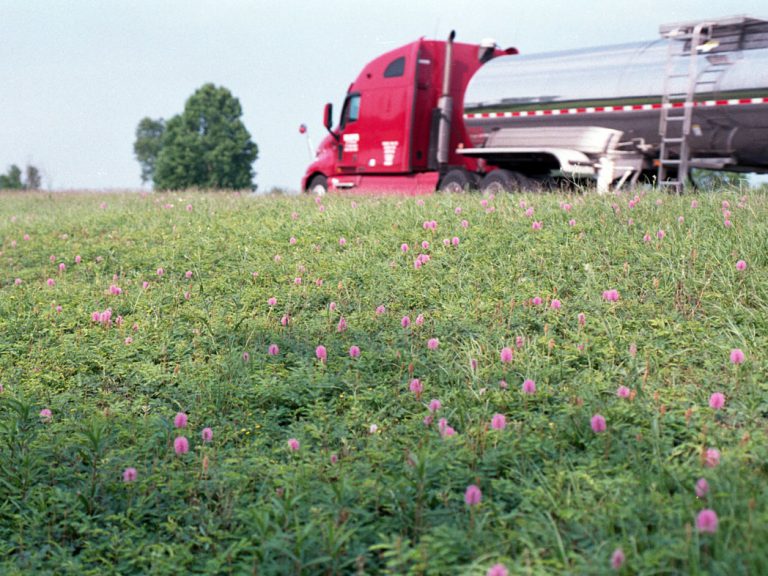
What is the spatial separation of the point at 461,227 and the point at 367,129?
9.89 metres

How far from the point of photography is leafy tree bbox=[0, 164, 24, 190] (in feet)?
211

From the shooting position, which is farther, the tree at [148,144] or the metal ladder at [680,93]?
the tree at [148,144]

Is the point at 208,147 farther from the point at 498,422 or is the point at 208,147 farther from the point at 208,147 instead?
the point at 498,422

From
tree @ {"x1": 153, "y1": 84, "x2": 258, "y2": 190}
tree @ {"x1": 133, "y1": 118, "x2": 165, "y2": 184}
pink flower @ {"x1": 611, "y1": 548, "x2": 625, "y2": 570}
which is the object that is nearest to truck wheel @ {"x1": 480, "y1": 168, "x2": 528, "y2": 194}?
pink flower @ {"x1": 611, "y1": 548, "x2": 625, "y2": 570}

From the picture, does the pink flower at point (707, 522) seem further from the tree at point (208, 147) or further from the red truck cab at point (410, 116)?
the tree at point (208, 147)

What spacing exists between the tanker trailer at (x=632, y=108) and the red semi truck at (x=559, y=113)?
0.06 ft

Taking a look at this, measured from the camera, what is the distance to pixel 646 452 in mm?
4070

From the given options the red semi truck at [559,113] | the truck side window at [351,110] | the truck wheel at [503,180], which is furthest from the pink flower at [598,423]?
the truck side window at [351,110]

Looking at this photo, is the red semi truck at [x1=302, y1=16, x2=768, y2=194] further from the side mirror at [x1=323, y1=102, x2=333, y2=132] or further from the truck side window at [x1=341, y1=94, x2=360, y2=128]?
the side mirror at [x1=323, y1=102, x2=333, y2=132]

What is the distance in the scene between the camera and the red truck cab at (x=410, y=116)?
1659cm

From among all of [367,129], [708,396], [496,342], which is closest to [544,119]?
[367,129]

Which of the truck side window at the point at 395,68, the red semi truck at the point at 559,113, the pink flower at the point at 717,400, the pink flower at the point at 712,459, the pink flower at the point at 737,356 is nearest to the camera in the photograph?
the pink flower at the point at 712,459

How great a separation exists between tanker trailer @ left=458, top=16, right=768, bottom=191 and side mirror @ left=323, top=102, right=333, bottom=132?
15.9ft

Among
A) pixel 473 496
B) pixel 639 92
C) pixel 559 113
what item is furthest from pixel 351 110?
pixel 473 496
